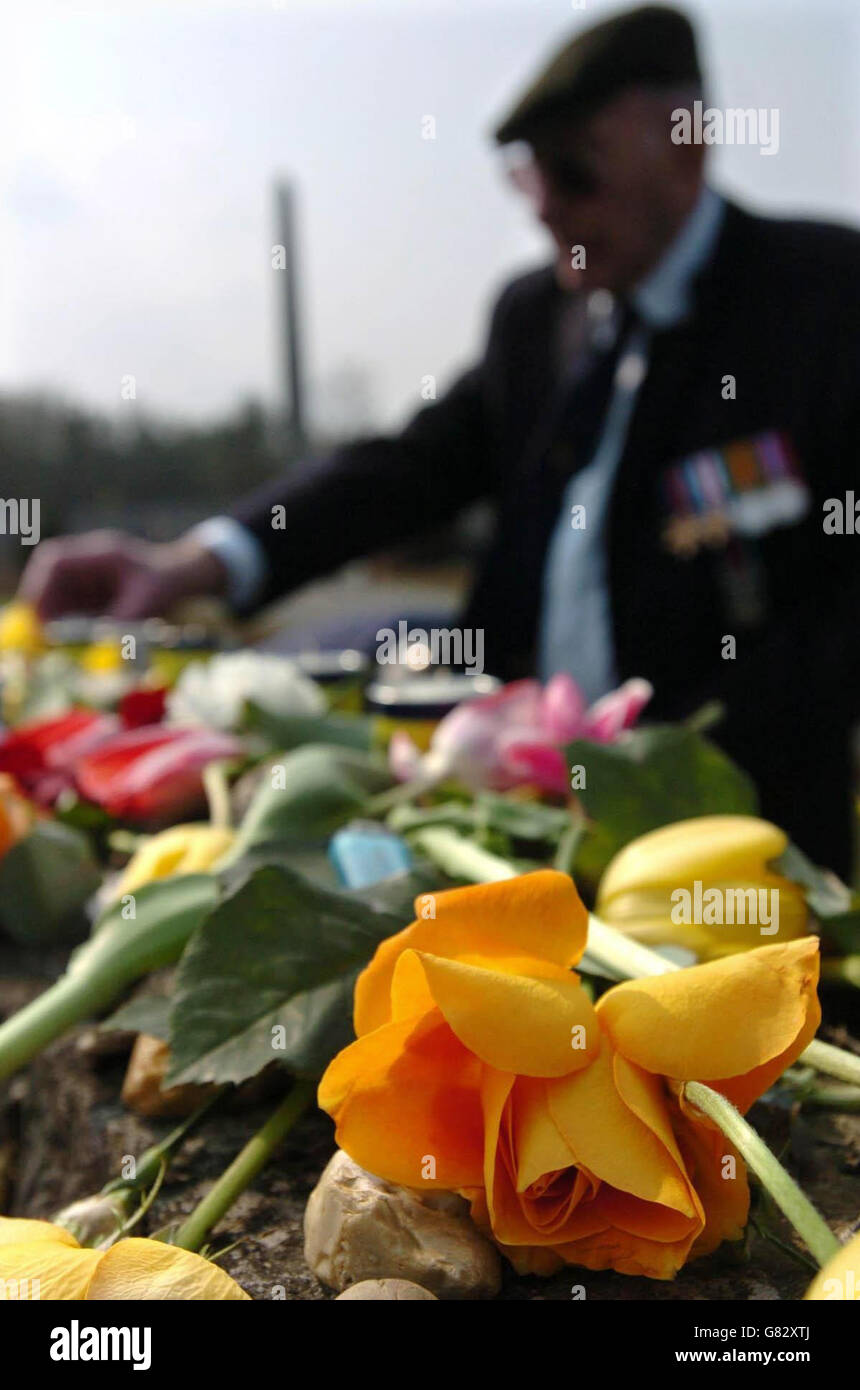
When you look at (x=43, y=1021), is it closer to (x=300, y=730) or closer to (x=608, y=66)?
(x=300, y=730)

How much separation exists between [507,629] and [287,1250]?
160cm

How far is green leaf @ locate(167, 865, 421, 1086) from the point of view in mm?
371

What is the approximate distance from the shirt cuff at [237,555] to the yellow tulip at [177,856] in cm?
111

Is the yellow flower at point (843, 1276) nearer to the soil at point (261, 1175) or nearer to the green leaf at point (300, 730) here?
the soil at point (261, 1175)

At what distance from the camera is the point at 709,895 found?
43cm

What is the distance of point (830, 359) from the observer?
1663mm

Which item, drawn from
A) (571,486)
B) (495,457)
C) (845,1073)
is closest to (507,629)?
(571,486)

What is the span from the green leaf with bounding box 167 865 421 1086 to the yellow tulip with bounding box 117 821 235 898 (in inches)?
5.5

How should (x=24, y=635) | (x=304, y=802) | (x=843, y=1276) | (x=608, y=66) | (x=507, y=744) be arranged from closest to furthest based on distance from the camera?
(x=843, y=1276), (x=304, y=802), (x=507, y=744), (x=24, y=635), (x=608, y=66)

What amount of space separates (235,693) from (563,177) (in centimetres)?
112

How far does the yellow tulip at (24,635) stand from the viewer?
1.38 meters
